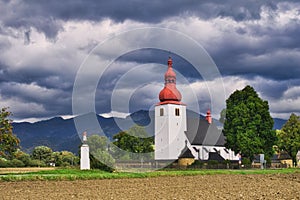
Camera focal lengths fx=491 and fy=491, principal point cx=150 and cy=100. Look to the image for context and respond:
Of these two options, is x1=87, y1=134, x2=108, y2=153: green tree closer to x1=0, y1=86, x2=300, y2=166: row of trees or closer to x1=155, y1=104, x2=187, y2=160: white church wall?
x1=0, y1=86, x2=300, y2=166: row of trees

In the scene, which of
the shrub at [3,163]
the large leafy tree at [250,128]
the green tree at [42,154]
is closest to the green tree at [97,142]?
the shrub at [3,163]

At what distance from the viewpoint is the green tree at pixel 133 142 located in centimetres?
9138

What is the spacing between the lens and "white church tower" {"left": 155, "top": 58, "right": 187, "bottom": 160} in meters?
102

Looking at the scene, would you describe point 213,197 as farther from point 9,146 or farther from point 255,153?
point 255,153

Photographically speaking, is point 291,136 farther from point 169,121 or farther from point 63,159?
point 63,159

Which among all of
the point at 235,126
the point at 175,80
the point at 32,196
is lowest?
the point at 32,196

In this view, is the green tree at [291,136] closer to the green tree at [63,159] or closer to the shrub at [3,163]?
the green tree at [63,159]

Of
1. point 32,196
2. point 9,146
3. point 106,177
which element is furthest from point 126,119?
point 32,196

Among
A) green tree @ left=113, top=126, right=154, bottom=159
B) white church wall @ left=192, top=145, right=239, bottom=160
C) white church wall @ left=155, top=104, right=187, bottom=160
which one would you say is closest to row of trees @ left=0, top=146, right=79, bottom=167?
green tree @ left=113, top=126, right=154, bottom=159

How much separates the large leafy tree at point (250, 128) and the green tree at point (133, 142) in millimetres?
22687

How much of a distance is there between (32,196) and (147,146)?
73055mm

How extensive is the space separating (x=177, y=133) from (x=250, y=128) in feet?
116

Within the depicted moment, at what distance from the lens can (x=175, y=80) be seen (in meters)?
108

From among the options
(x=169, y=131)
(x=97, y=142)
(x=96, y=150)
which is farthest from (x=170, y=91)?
(x=96, y=150)
